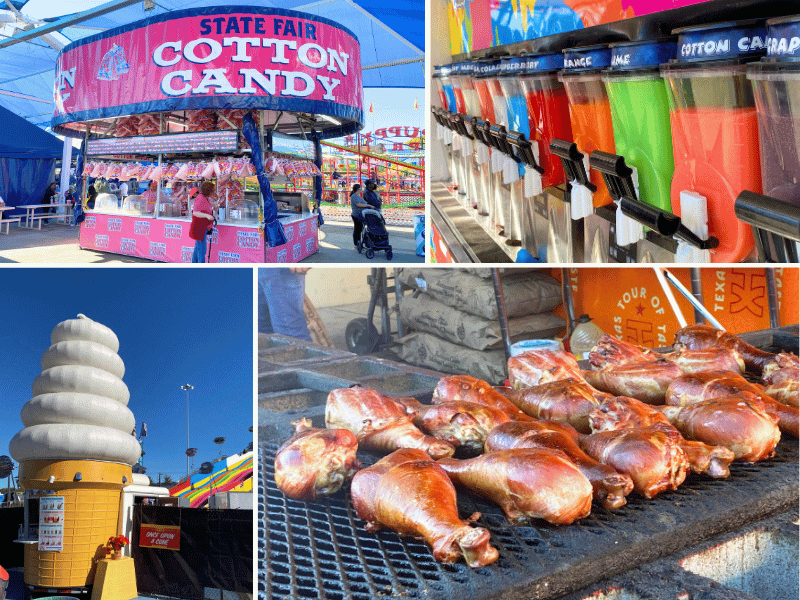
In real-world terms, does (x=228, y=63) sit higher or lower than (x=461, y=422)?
higher

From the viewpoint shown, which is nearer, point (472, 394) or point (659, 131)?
point (659, 131)

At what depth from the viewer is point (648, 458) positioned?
4.12 ft

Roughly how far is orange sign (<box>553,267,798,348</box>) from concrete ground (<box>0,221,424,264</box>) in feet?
15.5

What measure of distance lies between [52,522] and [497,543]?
2.34 meters

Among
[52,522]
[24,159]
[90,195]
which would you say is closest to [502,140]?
[52,522]

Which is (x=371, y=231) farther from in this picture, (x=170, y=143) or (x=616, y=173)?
(x=616, y=173)

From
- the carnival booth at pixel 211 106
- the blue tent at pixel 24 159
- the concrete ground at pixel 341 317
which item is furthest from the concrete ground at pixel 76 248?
the concrete ground at pixel 341 317

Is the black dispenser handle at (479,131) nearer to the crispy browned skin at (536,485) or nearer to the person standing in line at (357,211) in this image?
the crispy browned skin at (536,485)

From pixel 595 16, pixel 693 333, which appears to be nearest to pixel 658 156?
pixel 595 16

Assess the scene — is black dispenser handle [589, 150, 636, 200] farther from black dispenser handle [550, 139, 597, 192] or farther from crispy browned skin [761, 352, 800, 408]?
crispy browned skin [761, 352, 800, 408]

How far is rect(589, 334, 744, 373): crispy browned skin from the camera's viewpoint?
1689 mm

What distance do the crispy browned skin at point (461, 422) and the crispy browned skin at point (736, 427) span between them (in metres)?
0.44

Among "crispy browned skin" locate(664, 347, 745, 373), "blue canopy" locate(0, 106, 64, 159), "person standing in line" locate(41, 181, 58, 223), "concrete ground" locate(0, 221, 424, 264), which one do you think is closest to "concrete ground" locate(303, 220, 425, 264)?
"concrete ground" locate(0, 221, 424, 264)

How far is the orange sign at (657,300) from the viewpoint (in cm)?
178
